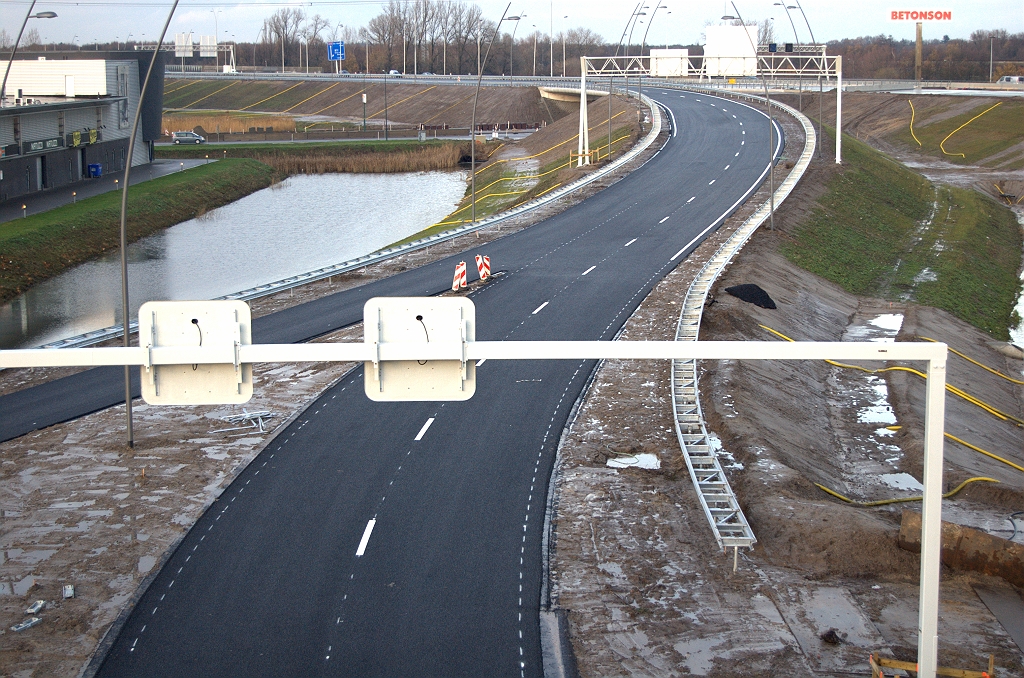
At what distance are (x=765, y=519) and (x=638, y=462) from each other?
3.50 meters

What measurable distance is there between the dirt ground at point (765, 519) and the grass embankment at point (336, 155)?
190ft

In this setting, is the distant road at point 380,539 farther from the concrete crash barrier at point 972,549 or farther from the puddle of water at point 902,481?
the puddle of water at point 902,481

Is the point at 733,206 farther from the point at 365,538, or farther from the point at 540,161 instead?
the point at 365,538

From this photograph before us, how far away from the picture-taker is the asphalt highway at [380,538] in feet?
47.0

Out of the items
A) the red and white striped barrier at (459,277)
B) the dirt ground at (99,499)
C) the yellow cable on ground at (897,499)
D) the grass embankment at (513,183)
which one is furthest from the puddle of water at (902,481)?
the grass embankment at (513,183)

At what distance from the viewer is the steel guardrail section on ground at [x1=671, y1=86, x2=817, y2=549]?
1800 centimetres

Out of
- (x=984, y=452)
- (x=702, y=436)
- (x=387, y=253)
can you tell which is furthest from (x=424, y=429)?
(x=387, y=253)

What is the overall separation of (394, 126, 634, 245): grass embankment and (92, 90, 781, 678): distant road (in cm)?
2579

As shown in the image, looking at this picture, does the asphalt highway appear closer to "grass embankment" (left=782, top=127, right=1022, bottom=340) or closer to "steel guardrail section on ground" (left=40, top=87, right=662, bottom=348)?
"steel guardrail section on ground" (left=40, top=87, right=662, bottom=348)

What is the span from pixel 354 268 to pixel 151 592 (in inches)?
903

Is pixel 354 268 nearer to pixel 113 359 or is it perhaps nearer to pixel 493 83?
pixel 113 359

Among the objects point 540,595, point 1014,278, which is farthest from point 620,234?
point 540,595

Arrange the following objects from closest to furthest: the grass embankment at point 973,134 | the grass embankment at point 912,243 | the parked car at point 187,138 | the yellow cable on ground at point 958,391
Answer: the yellow cable on ground at point 958,391, the grass embankment at point 912,243, the grass embankment at point 973,134, the parked car at point 187,138

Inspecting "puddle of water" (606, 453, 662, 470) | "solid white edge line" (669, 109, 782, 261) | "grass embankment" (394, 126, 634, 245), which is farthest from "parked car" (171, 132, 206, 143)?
"puddle of water" (606, 453, 662, 470)
